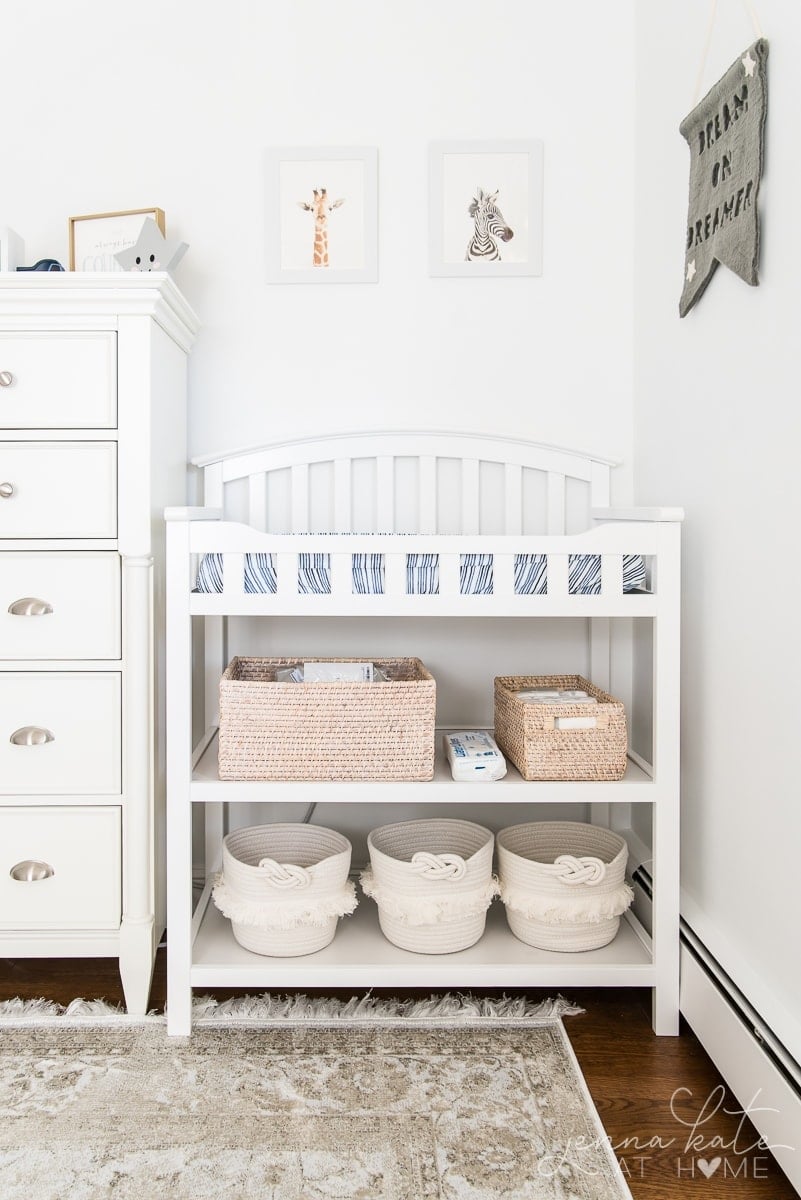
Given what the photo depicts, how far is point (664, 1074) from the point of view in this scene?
1.45m

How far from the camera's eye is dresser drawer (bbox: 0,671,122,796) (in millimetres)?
1635

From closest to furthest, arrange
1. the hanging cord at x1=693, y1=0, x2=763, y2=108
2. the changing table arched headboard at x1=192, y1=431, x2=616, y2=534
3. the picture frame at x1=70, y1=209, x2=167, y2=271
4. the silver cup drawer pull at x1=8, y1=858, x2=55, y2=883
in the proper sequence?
the hanging cord at x1=693, y1=0, x2=763, y2=108
the silver cup drawer pull at x1=8, y1=858, x2=55, y2=883
the picture frame at x1=70, y1=209, x2=167, y2=271
the changing table arched headboard at x1=192, y1=431, x2=616, y2=534

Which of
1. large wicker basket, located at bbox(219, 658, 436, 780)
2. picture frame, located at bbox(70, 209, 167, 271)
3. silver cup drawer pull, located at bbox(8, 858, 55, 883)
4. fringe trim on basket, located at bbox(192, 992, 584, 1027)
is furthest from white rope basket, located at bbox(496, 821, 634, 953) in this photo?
picture frame, located at bbox(70, 209, 167, 271)

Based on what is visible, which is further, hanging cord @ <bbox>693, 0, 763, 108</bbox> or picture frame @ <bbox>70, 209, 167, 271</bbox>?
picture frame @ <bbox>70, 209, 167, 271</bbox>

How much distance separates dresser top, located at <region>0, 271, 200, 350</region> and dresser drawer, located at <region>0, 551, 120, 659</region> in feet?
1.39

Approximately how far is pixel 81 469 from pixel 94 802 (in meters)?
0.61

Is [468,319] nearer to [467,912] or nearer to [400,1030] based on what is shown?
[467,912]

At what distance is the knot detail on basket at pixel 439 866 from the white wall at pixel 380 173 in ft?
3.20

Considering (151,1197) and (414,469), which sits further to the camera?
(414,469)

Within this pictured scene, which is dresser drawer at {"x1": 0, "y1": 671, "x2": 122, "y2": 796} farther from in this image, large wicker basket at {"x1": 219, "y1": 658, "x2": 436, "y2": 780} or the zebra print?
the zebra print

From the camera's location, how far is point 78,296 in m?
1.59

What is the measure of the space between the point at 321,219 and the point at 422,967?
163cm

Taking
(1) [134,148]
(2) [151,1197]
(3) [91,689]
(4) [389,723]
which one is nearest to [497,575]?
(4) [389,723]

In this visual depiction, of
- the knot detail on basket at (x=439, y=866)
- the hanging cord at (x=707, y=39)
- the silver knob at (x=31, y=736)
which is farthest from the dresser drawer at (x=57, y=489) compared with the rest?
the hanging cord at (x=707, y=39)
